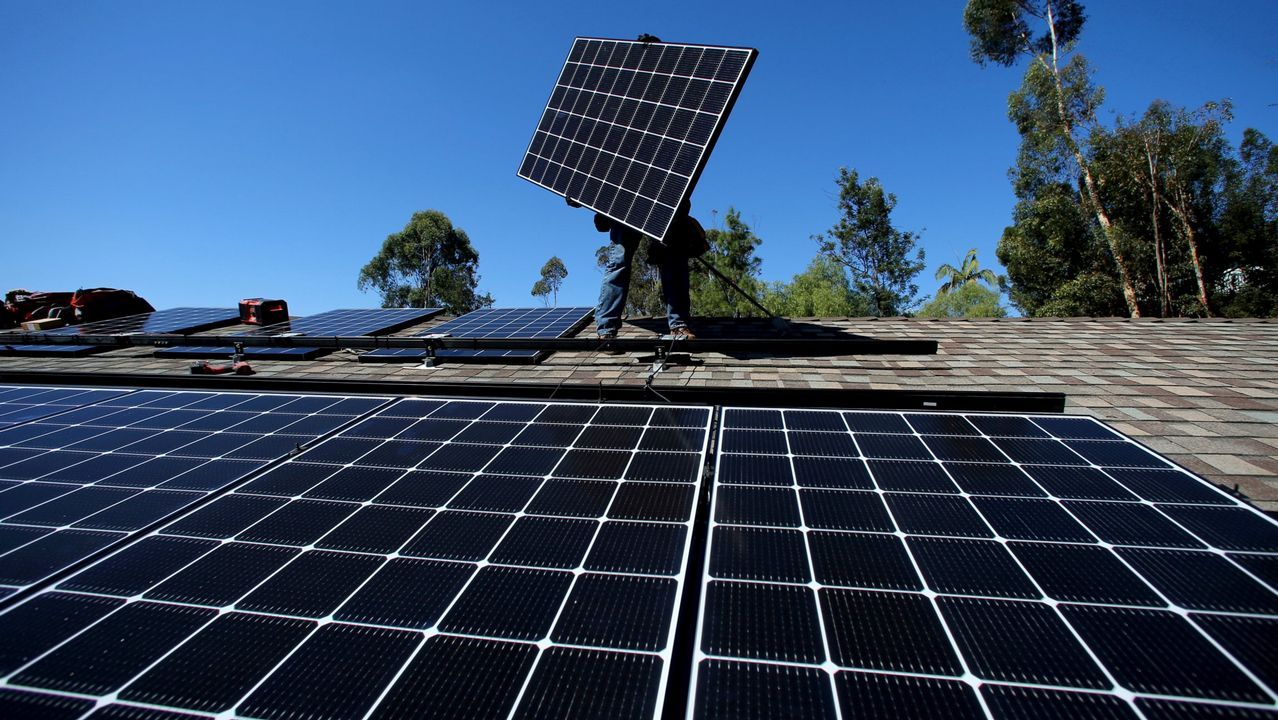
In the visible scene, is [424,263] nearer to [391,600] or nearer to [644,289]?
[644,289]

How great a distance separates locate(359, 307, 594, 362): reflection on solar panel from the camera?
10866 millimetres

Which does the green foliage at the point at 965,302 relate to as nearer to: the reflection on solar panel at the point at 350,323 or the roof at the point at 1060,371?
the roof at the point at 1060,371

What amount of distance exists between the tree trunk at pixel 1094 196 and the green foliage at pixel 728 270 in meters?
27.4

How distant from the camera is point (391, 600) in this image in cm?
309

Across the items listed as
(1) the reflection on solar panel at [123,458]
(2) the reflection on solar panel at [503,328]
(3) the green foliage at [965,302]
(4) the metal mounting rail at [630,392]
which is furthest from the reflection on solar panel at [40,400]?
(3) the green foliage at [965,302]

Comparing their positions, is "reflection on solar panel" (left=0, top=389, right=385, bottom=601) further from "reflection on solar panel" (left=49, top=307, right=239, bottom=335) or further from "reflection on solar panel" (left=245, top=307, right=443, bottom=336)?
"reflection on solar panel" (left=49, top=307, right=239, bottom=335)

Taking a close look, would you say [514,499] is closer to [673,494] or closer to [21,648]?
[673,494]

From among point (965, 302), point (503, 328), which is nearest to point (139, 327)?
point (503, 328)

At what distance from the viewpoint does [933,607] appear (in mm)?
2920

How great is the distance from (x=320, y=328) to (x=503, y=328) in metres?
5.68

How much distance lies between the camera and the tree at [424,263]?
204 feet

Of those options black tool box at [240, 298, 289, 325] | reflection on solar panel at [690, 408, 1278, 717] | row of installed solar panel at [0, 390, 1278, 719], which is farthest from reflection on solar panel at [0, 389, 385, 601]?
black tool box at [240, 298, 289, 325]

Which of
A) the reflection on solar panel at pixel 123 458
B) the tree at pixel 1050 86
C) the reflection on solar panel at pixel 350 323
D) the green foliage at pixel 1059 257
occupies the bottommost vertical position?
the reflection on solar panel at pixel 123 458

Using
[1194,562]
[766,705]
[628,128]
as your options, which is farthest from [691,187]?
[766,705]
